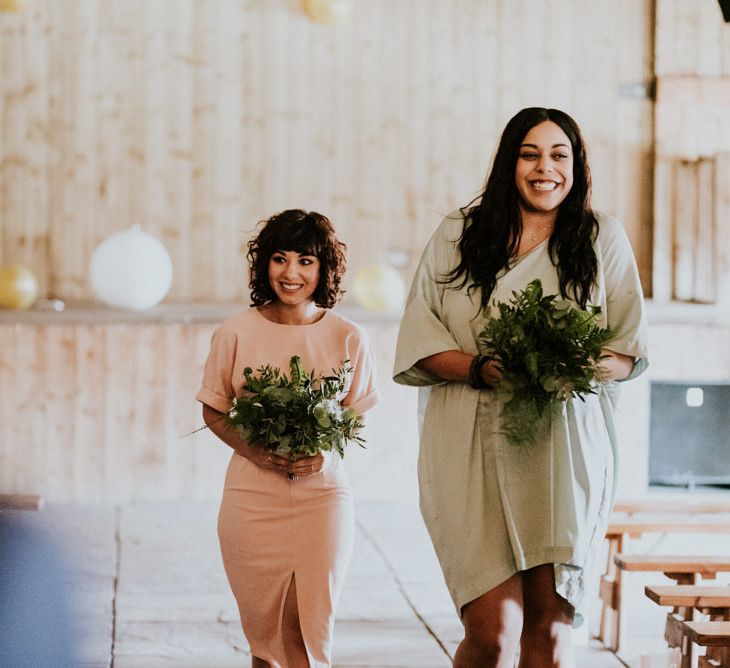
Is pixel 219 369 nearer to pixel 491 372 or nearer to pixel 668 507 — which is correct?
pixel 491 372

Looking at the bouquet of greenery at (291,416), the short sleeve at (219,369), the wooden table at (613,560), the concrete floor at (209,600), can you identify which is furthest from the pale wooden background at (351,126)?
the bouquet of greenery at (291,416)

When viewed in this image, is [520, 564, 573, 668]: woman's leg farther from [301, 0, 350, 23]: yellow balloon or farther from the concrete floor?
[301, 0, 350, 23]: yellow balloon

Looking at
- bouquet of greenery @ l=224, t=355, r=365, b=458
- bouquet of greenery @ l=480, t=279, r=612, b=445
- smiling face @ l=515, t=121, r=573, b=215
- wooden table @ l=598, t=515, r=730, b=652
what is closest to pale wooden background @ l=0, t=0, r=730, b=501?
wooden table @ l=598, t=515, r=730, b=652

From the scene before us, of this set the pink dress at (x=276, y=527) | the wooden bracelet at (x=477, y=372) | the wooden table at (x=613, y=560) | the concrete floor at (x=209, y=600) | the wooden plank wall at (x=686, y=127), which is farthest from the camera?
the wooden plank wall at (x=686, y=127)

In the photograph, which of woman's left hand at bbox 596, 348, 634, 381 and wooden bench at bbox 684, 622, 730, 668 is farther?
wooden bench at bbox 684, 622, 730, 668

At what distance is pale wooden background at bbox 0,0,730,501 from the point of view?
319 inches

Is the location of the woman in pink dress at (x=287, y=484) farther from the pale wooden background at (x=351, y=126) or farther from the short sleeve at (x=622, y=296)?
the pale wooden background at (x=351, y=126)

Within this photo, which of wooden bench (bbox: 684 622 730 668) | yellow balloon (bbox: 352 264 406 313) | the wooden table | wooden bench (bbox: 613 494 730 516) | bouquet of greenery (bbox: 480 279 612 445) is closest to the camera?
bouquet of greenery (bbox: 480 279 612 445)

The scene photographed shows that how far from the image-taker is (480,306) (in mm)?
3055

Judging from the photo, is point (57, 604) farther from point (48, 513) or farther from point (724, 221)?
point (724, 221)

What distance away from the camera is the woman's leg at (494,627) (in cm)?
288

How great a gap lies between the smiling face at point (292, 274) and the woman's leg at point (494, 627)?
0.99m

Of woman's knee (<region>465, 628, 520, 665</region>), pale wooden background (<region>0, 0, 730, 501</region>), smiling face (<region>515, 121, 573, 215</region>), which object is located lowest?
woman's knee (<region>465, 628, 520, 665</region>)

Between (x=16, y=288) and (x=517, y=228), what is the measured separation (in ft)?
16.9
